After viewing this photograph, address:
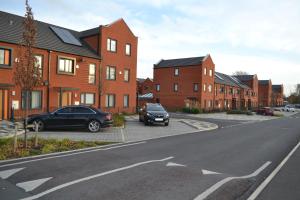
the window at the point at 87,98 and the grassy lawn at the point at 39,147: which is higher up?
the window at the point at 87,98

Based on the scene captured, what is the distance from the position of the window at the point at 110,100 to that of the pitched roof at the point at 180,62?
22499 mm

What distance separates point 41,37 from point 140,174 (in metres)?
20.4

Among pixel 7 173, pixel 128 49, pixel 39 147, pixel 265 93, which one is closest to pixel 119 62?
pixel 128 49

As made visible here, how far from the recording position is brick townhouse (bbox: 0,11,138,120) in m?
21.6

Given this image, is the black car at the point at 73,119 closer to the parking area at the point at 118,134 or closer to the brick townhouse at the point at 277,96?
the parking area at the point at 118,134

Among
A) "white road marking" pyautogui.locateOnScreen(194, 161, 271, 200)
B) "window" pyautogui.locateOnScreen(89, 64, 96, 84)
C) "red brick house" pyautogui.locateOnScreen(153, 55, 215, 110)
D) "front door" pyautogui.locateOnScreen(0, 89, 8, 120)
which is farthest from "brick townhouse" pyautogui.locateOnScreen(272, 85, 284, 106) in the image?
"white road marking" pyautogui.locateOnScreen(194, 161, 271, 200)

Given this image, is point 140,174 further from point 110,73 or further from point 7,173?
point 110,73

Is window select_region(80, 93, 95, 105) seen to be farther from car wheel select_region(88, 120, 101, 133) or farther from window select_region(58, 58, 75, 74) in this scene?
car wheel select_region(88, 120, 101, 133)

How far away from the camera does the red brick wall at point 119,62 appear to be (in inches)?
→ 1179

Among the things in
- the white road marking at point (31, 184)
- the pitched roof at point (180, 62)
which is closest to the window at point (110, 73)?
the pitched roof at point (180, 62)

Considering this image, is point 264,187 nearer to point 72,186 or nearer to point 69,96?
point 72,186

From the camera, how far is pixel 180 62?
53.5 m

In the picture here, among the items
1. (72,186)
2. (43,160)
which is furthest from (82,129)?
(72,186)

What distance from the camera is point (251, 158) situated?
1055 centimetres
